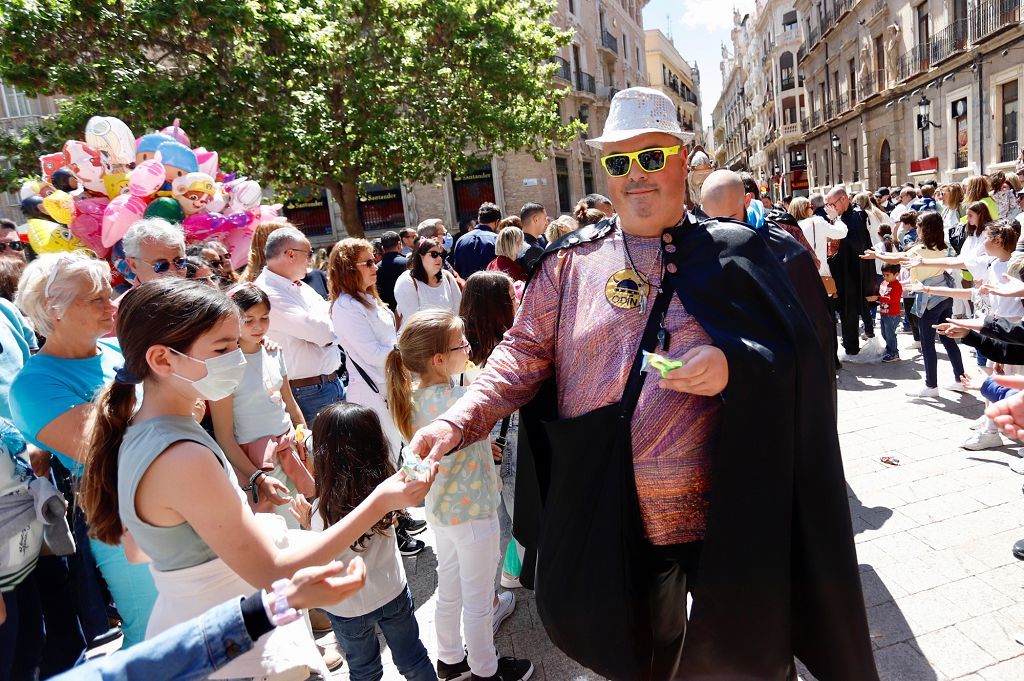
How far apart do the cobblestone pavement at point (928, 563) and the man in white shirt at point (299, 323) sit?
1.28m

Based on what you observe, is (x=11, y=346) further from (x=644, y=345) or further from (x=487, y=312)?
(x=644, y=345)

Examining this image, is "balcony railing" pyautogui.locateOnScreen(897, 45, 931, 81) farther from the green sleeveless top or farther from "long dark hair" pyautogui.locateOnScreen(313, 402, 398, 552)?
the green sleeveless top

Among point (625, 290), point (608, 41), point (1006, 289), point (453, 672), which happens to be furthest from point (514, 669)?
point (608, 41)

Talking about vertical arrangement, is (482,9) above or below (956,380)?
above

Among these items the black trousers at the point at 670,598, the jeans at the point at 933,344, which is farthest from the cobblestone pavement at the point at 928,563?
the black trousers at the point at 670,598

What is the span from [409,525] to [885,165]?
32327mm

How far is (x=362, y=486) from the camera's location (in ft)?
8.43

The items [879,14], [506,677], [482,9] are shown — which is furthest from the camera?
[879,14]

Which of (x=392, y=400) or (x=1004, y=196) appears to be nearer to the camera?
(x=392, y=400)

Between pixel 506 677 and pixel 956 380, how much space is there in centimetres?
558

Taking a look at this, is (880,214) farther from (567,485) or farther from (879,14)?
(879,14)

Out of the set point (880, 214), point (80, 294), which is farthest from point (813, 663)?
point (880, 214)

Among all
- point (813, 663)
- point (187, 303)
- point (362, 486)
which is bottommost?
point (813, 663)

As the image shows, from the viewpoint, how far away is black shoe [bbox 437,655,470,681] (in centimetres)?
297
